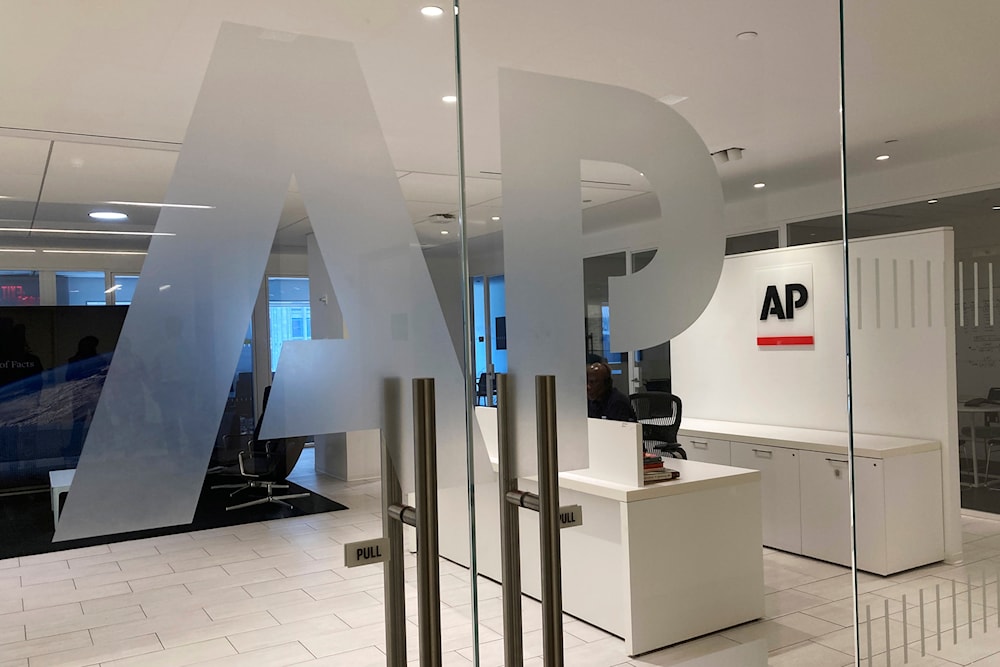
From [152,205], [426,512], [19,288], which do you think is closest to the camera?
[19,288]

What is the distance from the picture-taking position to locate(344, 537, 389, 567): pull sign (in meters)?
1.38

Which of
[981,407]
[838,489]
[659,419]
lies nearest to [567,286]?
[659,419]

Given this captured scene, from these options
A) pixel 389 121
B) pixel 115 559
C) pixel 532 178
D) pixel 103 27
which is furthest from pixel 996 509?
pixel 103 27

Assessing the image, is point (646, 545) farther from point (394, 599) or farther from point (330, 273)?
point (330, 273)

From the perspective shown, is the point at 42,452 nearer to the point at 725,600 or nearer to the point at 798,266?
the point at 725,600

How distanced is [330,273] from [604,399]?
68cm

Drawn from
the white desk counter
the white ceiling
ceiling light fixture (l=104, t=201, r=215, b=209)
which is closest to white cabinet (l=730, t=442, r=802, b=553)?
the white desk counter

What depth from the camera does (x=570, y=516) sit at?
1.69 meters

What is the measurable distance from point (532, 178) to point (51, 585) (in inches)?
44.8

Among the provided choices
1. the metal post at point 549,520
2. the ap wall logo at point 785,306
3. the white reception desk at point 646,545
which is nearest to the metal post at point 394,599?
the white reception desk at point 646,545

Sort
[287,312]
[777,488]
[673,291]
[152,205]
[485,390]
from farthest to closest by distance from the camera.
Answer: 1. [777,488]
2. [673,291]
3. [485,390]
4. [287,312]
5. [152,205]

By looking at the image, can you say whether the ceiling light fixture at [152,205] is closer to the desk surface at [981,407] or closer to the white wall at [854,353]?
the white wall at [854,353]

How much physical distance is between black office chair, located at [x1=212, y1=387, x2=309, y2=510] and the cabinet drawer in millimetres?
917

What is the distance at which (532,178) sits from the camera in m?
1.65
